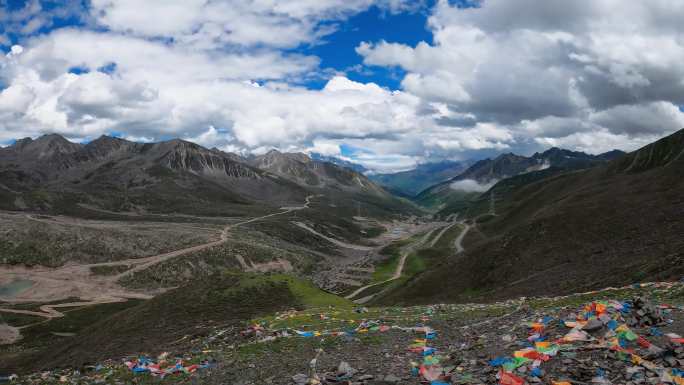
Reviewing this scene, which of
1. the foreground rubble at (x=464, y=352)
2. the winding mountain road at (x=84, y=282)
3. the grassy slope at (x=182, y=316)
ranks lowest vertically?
the winding mountain road at (x=84, y=282)

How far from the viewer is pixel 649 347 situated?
1544 centimetres

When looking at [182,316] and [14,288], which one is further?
[14,288]

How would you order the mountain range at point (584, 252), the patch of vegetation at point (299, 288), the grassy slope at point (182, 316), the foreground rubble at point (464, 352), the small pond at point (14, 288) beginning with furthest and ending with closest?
1. the small pond at point (14, 288)
2. the patch of vegetation at point (299, 288)
3. the mountain range at point (584, 252)
4. the grassy slope at point (182, 316)
5. the foreground rubble at point (464, 352)

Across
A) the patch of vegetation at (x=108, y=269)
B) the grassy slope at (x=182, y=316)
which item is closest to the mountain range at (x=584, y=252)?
the grassy slope at (x=182, y=316)

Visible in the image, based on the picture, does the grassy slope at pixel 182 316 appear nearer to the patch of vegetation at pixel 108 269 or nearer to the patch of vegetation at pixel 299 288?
the patch of vegetation at pixel 299 288

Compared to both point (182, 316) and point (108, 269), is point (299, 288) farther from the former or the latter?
point (108, 269)

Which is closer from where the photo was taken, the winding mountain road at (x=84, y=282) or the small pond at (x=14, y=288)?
the small pond at (x=14, y=288)

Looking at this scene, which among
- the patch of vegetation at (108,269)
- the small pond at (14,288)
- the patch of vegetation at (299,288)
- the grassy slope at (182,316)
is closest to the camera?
the grassy slope at (182,316)

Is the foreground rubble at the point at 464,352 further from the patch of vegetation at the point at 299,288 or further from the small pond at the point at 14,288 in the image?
the small pond at the point at 14,288

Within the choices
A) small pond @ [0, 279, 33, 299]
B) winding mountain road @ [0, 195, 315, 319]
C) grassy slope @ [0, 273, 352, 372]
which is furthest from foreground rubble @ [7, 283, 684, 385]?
small pond @ [0, 279, 33, 299]

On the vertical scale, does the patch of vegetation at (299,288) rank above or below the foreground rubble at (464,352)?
below

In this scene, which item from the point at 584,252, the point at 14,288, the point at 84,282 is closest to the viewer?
the point at 584,252

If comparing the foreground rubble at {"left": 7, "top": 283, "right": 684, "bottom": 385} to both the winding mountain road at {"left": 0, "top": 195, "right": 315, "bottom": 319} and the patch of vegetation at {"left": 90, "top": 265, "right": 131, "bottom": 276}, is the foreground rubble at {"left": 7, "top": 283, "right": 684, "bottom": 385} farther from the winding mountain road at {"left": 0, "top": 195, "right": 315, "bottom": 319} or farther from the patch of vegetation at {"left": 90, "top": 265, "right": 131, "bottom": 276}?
the patch of vegetation at {"left": 90, "top": 265, "right": 131, "bottom": 276}

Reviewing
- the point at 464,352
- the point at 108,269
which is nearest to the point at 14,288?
the point at 108,269
